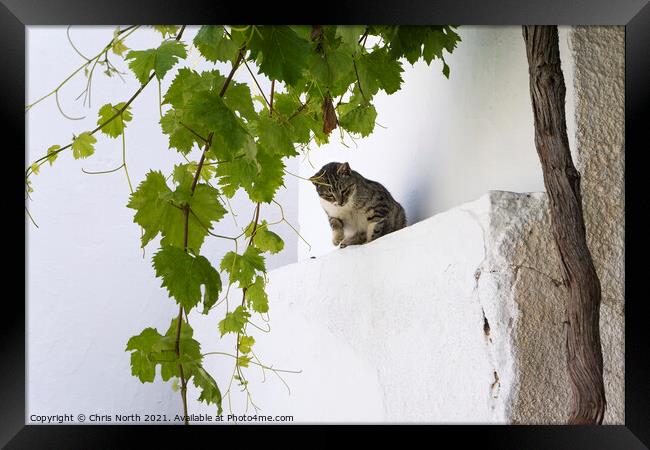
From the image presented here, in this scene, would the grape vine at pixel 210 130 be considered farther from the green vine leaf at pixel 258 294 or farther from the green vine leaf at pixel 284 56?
the green vine leaf at pixel 258 294

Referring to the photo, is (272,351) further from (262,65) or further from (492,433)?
(262,65)

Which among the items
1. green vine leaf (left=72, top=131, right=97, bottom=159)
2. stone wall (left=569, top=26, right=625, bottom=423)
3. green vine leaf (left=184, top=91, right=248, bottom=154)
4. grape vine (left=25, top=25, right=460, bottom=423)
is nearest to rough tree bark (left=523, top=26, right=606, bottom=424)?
stone wall (left=569, top=26, right=625, bottom=423)

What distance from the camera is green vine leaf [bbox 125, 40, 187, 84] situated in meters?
0.50

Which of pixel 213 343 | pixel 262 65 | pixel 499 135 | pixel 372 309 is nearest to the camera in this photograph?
pixel 262 65

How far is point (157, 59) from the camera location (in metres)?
0.51

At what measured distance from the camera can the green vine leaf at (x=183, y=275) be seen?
45 centimetres

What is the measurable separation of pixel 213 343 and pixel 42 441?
154 centimetres

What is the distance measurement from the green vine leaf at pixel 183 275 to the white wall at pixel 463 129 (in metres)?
0.44

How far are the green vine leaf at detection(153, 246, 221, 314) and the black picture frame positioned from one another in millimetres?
139

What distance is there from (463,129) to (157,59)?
0.54 meters

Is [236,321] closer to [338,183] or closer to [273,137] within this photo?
[273,137]

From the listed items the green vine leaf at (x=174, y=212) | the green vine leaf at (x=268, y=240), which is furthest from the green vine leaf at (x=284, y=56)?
the green vine leaf at (x=268, y=240)

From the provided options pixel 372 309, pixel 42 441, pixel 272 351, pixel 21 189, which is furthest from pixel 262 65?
pixel 272 351

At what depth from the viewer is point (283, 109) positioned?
72cm
